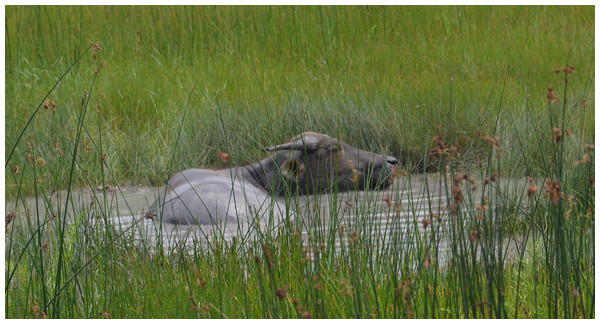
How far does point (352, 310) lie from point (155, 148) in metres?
4.02

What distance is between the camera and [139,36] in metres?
8.62

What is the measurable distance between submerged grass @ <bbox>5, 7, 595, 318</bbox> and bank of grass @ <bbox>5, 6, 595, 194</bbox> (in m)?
0.03

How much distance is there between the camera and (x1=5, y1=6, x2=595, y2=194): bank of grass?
19.1 ft

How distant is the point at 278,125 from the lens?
5867 millimetres

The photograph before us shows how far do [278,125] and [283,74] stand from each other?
1821 mm

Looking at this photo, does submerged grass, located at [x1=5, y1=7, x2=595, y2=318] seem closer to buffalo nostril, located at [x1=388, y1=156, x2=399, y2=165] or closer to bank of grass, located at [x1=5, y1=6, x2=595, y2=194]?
bank of grass, located at [x1=5, y1=6, x2=595, y2=194]

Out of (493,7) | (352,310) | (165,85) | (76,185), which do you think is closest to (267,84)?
(165,85)

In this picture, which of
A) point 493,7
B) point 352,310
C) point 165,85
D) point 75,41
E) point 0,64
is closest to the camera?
point 352,310

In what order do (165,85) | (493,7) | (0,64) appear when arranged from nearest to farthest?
(0,64), (165,85), (493,7)

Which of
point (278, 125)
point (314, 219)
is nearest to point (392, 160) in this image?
point (278, 125)

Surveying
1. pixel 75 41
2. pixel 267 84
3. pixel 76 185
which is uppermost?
→ pixel 75 41

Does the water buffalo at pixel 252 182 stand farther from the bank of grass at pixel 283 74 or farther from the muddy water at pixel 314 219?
the bank of grass at pixel 283 74

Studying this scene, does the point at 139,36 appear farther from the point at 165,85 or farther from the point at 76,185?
the point at 76,185

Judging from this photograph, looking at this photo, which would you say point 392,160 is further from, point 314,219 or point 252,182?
point 314,219
